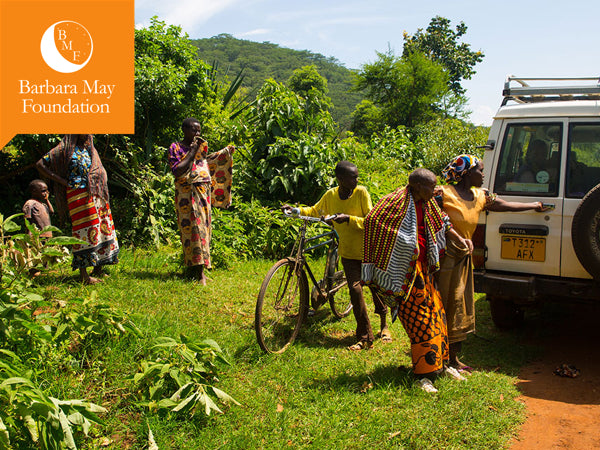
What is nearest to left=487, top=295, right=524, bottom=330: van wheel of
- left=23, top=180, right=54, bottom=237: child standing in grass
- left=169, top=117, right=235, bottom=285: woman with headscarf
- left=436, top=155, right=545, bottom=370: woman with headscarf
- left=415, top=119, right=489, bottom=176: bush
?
left=436, top=155, right=545, bottom=370: woman with headscarf

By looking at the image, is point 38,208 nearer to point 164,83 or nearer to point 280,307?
point 164,83

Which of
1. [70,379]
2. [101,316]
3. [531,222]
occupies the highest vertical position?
[531,222]

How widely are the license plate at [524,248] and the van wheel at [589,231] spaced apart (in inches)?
15.9

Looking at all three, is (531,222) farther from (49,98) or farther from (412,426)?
(49,98)

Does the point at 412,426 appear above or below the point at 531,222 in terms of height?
below

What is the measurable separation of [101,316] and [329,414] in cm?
189

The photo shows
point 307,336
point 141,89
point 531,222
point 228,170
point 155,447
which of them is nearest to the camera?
point 155,447

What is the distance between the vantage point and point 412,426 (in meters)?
3.77

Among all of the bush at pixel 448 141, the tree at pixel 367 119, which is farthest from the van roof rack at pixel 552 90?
the tree at pixel 367 119

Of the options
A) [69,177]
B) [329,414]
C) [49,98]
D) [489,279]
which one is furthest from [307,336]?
[49,98]

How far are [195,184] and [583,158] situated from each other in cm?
415

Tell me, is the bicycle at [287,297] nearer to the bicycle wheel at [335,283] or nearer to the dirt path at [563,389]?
the bicycle wheel at [335,283]

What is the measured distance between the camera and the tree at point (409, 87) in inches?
1609

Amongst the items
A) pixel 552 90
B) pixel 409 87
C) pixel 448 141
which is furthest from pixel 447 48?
pixel 552 90
